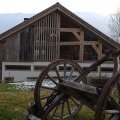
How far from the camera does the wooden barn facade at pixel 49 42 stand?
1363 inches

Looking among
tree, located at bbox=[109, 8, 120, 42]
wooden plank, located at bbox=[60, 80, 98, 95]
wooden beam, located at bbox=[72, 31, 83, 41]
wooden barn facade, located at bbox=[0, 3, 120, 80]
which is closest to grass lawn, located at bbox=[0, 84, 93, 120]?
wooden plank, located at bbox=[60, 80, 98, 95]

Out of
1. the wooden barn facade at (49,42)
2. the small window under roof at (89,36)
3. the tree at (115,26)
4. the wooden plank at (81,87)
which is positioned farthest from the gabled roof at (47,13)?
the tree at (115,26)

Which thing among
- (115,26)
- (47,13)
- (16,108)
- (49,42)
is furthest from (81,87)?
(115,26)

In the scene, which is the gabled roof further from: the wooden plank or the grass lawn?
the wooden plank

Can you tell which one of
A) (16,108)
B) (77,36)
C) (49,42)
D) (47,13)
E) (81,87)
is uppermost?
(47,13)

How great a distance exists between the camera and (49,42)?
→ 116 ft

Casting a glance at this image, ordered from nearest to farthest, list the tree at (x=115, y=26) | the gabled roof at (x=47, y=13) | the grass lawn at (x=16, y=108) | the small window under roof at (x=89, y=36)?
the grass lawn at (x=16, y=108)
the gabled roof at (x=47, y=13)
the small window under roof at (x=89, y=36)
the tree at (x=115, y=26)

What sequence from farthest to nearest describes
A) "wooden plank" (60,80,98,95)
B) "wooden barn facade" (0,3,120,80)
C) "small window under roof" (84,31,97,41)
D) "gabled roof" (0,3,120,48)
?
1. "small window under roof" (84,31,97,41)
2. "wooden barn facade" (0,3,120,80)
3. "gabled roof" (0,3,120,48)
4. "wooden plank" (60,80,98,95)

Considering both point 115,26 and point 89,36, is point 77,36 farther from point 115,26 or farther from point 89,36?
point 115,26

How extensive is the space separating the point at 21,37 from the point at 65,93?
2650 cm

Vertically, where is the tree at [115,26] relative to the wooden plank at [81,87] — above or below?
above

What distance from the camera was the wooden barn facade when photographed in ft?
114

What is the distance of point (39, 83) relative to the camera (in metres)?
9.08

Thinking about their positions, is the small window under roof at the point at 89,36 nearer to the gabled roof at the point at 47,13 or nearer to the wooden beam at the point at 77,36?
the wooden beam at the point at 77,36
